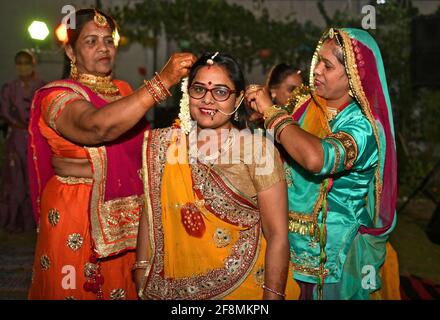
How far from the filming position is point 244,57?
11828mm

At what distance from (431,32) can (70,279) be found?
26.4 feet

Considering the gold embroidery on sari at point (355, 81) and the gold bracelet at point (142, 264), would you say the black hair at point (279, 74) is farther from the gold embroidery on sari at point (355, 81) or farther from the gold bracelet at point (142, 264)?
the gold bracelet at point (142, 264)

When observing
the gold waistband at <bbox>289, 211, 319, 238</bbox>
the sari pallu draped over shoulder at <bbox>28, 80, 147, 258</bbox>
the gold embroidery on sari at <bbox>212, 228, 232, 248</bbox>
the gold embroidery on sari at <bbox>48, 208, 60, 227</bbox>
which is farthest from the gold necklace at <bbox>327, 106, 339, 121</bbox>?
the gold embroidery on sari at <bbox>48, 208, 60, 227</bbox>

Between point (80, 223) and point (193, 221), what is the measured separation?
0.77 m

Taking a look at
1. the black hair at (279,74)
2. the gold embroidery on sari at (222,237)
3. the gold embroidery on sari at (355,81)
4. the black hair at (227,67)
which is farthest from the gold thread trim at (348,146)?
the black hair at (279,74)

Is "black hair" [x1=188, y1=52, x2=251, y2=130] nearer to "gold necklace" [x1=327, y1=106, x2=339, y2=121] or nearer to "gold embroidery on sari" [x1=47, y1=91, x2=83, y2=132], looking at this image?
"gold necklace" [x1=327, y1=106, x2=339, y2=121]

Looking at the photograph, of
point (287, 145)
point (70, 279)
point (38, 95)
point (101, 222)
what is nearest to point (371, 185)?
point (287, 145)

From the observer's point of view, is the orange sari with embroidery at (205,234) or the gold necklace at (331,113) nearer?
the orange sari with embroidery at (205,234)

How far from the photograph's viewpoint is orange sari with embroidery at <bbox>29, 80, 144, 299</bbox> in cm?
286

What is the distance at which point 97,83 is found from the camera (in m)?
3.07

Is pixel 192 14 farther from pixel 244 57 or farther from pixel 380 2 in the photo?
pixel 380 2

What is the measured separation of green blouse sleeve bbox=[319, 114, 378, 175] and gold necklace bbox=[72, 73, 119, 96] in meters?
1.23

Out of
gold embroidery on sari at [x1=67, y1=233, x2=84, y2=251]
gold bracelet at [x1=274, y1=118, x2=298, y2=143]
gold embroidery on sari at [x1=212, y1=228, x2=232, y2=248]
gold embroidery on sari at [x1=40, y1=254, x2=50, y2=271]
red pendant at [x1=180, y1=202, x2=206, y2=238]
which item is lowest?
gold embroidery on sari at [x1=40, y1=254, x2=50, y2=271]

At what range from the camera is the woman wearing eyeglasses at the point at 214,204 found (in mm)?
2381
